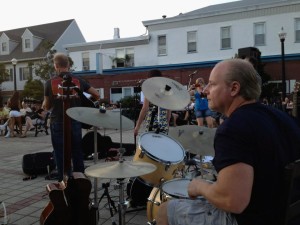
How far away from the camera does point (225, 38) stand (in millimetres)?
22000

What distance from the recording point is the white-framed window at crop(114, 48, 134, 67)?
25.3 m

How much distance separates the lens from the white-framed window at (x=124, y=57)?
25328 millimetres

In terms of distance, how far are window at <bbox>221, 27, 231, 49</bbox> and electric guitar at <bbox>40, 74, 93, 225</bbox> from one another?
2002 centimetres

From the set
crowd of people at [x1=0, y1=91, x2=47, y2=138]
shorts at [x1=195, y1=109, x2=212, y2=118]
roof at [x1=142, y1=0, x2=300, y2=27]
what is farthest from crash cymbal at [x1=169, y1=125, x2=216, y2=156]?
roof at [x1=142, y1=0, x2=300, y2=27]

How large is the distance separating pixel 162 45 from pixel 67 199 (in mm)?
21737

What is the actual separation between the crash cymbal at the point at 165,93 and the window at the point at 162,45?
66.4 ft

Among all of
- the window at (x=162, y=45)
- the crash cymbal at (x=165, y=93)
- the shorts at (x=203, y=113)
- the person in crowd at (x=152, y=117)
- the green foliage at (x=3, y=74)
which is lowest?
the shorts at (x=203, y=113)

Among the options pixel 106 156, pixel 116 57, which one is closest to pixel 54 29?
pixel 116 57

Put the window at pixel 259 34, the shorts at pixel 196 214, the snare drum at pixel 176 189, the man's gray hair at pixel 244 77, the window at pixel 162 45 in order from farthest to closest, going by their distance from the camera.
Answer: the window at pixel 162 45
the window at pixel 259 34
the snare drum at pixel 176 189
the shorts at pixel 196 214
the man's gray hair at pixel 244 77

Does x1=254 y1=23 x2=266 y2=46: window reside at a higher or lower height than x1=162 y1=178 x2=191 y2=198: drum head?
higher

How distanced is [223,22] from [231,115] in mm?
21480

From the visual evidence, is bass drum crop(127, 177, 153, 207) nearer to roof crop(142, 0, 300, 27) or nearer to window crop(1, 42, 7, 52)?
roof crop(142, 0, 300, 27)

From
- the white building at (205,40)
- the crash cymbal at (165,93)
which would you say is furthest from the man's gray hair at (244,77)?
the white building at (205,40)

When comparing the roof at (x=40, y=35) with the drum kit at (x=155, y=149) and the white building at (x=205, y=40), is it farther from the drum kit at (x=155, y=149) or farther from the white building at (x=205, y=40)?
the drum kit at (x=155, y=149)
